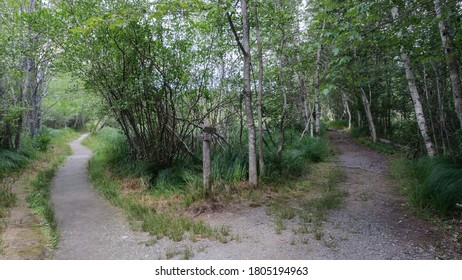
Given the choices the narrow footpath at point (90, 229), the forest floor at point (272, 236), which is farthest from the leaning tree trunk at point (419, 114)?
the narrow footpath at point (90, 229)

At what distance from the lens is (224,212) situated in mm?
5434

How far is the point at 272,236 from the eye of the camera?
169 inches

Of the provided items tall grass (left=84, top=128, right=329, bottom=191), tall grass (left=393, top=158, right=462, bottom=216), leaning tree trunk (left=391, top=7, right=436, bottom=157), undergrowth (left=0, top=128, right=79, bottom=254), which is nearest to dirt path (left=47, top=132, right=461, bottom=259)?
undergrowth (left=0, top=128, right=79, bottom=254)

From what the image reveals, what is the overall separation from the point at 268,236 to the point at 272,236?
0.06 metres

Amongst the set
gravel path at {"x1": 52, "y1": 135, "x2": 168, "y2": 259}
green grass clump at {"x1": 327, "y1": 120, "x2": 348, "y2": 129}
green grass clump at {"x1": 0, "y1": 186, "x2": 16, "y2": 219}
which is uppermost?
green grass clump at {"x1": 327, "y1": 120, "x2": 348, "y2": 129}

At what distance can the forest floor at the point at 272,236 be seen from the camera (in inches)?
147

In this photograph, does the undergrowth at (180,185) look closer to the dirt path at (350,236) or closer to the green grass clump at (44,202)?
the dirt path at (350,236)

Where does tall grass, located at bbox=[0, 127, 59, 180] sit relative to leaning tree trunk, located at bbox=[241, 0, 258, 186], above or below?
below

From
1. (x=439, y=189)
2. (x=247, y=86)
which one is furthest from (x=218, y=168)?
(x=439, y=189)

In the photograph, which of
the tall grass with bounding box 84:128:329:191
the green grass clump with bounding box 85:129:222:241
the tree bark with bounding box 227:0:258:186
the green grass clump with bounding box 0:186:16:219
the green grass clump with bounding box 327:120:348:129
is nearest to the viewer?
the green grass clump with bounding box 85:129:222:241

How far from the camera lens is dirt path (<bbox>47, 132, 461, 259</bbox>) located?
3.74 meters

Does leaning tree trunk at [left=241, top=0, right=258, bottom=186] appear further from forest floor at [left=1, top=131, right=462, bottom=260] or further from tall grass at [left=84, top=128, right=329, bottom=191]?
forest floor at [left=1, top=131, right=462, bottom=260]
